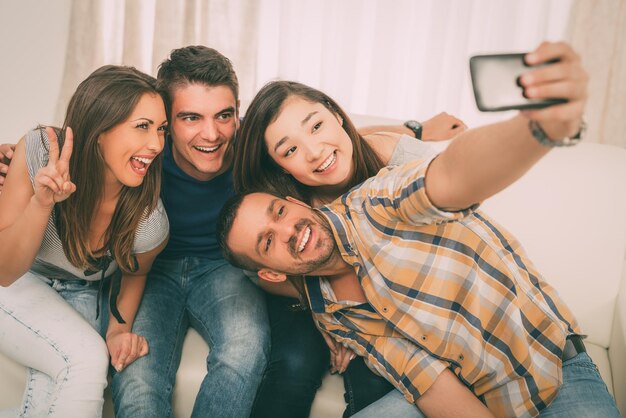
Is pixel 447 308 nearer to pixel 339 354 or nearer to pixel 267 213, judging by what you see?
pixel 339 354

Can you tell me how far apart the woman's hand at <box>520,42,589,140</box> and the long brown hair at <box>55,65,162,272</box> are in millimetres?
1036

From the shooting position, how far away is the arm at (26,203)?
48.6 inches

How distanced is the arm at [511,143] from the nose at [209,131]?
809mm

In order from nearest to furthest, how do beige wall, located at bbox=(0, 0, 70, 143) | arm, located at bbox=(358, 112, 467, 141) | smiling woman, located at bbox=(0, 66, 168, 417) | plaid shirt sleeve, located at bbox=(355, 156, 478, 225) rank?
plaid shirt sleeve, located at bbox=(355, 156, 478, 225) → smiling woman, located at bbox=(0, 66, 168, 417) → arm, located at bbox=(358, 112, 467, 141) → beige wall, located at bbox=(0, 0, 70, 143)

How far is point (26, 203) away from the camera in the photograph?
4.46ft

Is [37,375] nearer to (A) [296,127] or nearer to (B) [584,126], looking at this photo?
(A) [296,127]

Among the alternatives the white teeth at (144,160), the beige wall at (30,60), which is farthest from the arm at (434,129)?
the beige wall at (30,60)

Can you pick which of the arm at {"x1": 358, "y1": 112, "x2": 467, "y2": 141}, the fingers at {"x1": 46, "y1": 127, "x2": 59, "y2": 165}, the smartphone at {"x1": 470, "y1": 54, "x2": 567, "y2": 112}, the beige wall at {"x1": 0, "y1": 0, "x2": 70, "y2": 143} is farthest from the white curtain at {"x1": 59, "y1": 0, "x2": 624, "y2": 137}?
the smartphone at {"x1": 470, "y1": 54, "x2": 567, "y2": 112}

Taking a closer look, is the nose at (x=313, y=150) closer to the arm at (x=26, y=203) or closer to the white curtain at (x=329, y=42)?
the arm at (x=26, y=203)

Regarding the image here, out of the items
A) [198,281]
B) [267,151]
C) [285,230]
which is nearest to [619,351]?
[285,230]

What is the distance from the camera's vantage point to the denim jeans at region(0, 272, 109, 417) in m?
1.33

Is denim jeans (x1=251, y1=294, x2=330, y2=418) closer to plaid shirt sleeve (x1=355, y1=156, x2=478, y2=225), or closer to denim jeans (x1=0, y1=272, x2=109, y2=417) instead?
denim jeans (x1=0, y1=272, x2=109, y2=417)

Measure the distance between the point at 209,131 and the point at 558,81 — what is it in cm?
106

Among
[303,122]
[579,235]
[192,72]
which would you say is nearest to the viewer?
[303,122]
